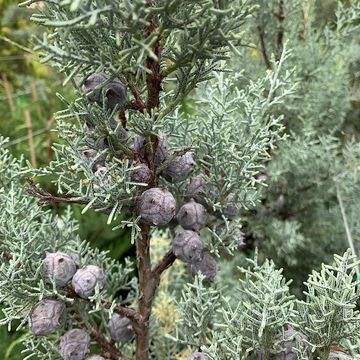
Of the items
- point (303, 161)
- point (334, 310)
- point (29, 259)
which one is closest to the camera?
point (334, 310)

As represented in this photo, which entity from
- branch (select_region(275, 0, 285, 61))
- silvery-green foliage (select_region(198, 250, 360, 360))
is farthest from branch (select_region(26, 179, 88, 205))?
branch (select_region(275, 0, 285, 61))

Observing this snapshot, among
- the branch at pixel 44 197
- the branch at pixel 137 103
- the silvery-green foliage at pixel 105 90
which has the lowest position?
the branch at pixel 44 197

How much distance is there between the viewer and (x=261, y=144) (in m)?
0.88

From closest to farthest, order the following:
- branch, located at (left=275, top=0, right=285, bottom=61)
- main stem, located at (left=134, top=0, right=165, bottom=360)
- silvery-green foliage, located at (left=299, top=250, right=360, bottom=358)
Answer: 1. silvery-green foliage, located at (left=299, top=250, right=360, bottom=358)
2. main stem, located at (left=134, top=0, right=165, bottom=360)
3. branch, located at (left=275, top=0, right=285, bottom=61)

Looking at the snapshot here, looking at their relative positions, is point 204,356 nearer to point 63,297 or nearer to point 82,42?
point 63,297

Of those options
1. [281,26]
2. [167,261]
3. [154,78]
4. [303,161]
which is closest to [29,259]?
[167,261]

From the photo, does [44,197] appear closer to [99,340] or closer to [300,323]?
[99,340]

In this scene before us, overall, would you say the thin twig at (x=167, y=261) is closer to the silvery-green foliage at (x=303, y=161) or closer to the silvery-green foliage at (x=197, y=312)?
the silvery-green foliage at (x=197, y=312)

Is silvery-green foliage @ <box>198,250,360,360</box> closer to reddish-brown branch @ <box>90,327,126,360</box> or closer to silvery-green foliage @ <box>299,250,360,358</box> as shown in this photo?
silvery-green foliage @ <box>299,250,360,358</box>

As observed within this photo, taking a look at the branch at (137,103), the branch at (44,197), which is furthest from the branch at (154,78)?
the branch at (44,197)

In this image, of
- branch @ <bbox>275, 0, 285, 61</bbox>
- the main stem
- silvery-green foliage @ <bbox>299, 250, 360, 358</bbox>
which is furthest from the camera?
branch @ <bbox>275, 0, 285, 61</bbox>

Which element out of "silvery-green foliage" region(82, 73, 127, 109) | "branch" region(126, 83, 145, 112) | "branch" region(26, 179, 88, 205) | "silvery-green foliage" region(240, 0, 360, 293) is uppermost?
"silvery-green foliage" region(82, 73, 127, 109)

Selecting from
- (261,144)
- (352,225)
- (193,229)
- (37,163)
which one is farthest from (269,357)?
(37,163)

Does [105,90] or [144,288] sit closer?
[105,90]
